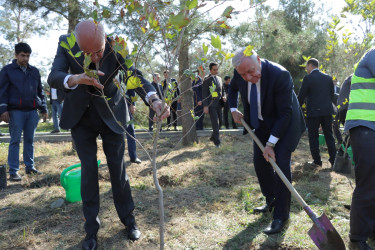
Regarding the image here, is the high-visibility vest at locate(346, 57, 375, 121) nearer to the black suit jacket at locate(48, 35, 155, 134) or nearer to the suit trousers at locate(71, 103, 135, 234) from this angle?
the black suit jacket at locate(48, 35, 155, 134)

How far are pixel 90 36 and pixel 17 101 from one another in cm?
315

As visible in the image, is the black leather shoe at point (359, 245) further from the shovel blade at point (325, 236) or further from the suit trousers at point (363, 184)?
the shovel blade at point (325, 236)

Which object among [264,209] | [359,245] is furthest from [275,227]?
[359,245]

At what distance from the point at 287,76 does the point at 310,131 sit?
3.11m

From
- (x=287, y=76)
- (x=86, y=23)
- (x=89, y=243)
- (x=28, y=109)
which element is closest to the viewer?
(x=86, y=23)

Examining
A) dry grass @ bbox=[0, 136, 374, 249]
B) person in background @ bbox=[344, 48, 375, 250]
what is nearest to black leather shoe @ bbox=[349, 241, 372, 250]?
person in background @ bbox=[344, 48, 375, 250]

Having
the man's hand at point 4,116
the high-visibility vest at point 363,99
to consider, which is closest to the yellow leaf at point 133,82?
the high-visibility vest at point 363,99

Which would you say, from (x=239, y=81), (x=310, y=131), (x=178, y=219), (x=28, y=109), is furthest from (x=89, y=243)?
(x=310, y=131)

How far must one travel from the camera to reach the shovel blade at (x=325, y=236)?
91.0 inches

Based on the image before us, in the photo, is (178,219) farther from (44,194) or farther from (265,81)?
(44,194)

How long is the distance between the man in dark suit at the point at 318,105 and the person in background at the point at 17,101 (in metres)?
4.51

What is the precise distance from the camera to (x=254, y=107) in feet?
9.77

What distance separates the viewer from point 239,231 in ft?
9.55

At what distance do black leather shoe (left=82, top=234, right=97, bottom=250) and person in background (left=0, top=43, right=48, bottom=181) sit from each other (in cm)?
242
